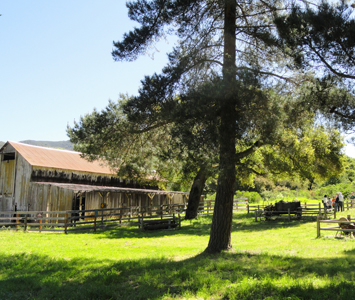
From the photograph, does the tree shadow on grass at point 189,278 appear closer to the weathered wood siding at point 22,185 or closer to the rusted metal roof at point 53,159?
the weathered wood siding at point 22,185

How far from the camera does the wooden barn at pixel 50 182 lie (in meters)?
23.0

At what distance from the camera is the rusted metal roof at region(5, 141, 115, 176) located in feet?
81.9

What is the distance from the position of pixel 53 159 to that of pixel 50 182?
2.73 metres

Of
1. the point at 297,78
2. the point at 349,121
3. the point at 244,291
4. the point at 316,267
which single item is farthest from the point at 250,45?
the point at 244,291

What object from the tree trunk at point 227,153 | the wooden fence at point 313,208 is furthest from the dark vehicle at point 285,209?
the tree trunk at point 227,153

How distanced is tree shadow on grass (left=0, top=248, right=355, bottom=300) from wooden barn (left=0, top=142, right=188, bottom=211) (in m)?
14.5

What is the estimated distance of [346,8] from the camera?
6.43 metres

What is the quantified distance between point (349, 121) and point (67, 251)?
31.5 feet

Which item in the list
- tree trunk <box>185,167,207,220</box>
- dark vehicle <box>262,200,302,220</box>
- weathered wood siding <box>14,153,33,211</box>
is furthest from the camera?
tree trunk <box>185,167,207,220</box>

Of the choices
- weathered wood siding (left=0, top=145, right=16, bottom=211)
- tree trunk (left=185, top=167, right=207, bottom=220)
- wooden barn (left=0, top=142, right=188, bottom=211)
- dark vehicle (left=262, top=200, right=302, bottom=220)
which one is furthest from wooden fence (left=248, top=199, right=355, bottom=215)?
weathered wood siding (left=0, top=145, right=16, bottom=211)

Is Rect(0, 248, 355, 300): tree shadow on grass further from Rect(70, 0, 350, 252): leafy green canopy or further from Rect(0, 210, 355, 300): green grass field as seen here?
Rect(70, 0, 350, 252): leafy green canopy

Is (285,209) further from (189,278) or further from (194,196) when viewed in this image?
(189,278)

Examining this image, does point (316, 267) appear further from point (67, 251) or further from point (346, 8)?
point (67, 251)

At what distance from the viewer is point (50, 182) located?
2478 cm
